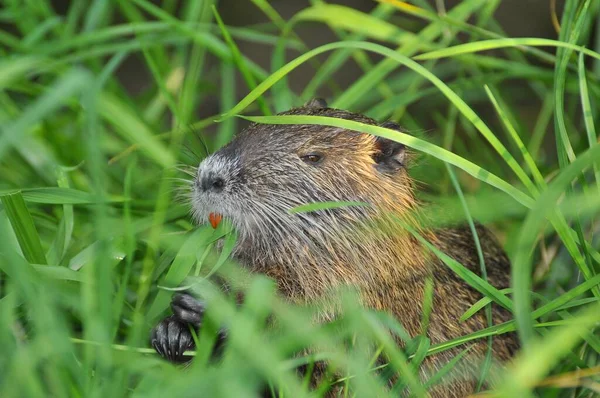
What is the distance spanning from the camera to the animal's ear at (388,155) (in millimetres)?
3277

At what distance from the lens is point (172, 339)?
2936 mm

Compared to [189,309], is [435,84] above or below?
above

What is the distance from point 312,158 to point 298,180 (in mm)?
110

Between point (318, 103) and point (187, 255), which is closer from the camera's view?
point (187, 255)

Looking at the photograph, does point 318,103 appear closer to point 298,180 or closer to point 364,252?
point 298,180

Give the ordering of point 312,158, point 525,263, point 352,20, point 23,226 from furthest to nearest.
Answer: point 352,20
point 312,158
point 23,226
point 525,263

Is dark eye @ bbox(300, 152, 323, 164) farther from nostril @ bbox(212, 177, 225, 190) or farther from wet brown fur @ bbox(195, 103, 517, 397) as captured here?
nostril @ bbox(212, 177, 225, 190)

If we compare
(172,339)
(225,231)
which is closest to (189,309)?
(172,339)

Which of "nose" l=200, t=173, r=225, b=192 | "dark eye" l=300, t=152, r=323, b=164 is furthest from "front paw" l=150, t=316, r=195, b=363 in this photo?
"dark eye" l=300, t=152, r=323, b=164

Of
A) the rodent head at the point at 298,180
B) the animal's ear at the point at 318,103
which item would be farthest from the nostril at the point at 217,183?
the animal's ear at the point at 318,103

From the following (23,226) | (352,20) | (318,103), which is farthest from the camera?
(352,20)

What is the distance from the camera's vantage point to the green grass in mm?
2301

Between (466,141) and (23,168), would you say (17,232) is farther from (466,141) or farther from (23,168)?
(466,141)

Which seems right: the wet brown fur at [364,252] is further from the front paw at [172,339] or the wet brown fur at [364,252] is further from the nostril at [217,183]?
the front paw at [172,339]
